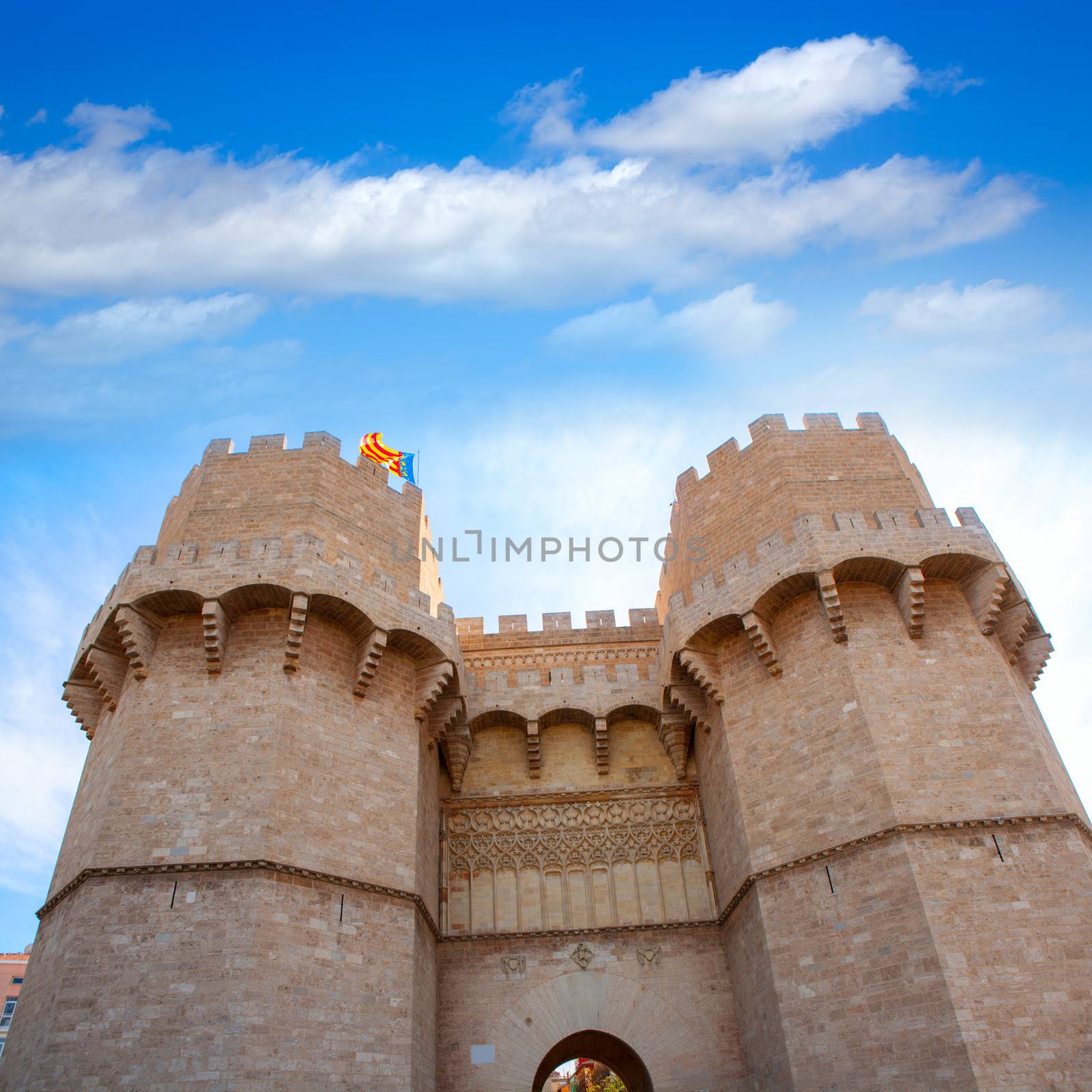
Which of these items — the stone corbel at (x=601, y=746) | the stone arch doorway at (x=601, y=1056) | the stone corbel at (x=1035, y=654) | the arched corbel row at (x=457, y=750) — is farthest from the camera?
the stone corbel at (x=601, y=746)

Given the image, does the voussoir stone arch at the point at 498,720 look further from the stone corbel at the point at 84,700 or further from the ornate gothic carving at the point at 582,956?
the stone corbel at the point at 84,700

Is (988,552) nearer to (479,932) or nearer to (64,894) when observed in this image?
(479,932)

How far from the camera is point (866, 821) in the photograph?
11.3 meters

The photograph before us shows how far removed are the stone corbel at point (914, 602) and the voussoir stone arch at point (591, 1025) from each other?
22.0 ft

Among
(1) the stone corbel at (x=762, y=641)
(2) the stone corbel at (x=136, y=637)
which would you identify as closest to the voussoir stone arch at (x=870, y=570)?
(1) the stone corbel at (x=762, y=641)

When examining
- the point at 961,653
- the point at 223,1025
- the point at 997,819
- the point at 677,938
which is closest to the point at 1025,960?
the point at 997,819

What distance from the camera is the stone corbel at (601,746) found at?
15.5m

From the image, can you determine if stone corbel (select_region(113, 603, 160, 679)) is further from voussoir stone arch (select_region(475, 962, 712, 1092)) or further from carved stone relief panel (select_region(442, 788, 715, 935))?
voussoir stone arch (select_region(475, 962, 712, 1092))

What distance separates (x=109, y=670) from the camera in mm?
12945

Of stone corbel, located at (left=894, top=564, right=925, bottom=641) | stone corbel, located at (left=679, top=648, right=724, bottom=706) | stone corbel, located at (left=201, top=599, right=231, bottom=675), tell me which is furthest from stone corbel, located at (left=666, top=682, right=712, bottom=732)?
stone corbel, located at (left=201, top=599, right=231, bottom=675)

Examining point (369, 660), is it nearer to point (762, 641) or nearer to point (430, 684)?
point (430, 684)

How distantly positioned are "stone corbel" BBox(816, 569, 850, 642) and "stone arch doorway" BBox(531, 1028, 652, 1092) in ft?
22.4

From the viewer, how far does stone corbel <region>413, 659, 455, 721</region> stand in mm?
13828

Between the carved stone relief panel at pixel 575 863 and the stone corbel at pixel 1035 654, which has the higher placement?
the stone corbel at pixel 1035 654
